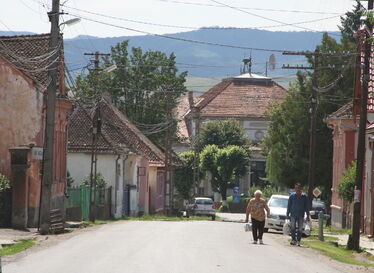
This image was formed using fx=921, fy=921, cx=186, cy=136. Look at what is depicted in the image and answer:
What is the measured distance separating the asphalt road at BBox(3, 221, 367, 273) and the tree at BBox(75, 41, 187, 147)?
169 ft

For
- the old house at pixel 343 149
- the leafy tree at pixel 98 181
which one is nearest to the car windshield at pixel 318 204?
the old house at pixel 343 149

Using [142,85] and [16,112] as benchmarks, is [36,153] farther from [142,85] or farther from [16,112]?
[142,85]

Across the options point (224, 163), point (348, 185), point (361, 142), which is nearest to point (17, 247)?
point (361, 142)

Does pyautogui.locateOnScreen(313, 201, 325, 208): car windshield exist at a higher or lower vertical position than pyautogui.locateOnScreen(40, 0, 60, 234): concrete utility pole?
lower

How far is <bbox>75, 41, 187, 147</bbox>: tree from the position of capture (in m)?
78.3

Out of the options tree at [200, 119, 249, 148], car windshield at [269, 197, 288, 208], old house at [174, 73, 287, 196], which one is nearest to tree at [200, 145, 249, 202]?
tree at [200, 119, 249, 148]

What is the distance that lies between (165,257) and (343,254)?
8.10 meters

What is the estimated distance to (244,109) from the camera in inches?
3994

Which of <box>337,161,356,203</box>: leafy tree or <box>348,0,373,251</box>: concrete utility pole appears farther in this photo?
<box>337,161,356,203</box>: leafy tree

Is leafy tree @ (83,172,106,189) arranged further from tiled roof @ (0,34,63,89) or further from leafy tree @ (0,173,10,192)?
leafy tree @ (0,173,10,192)

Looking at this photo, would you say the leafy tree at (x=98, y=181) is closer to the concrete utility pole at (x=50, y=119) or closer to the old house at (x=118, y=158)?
the old house at (x=118, y=158)

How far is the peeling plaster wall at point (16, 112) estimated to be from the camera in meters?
33.9

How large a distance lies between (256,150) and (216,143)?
19.1 ft

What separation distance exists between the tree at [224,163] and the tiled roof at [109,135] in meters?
19.3
